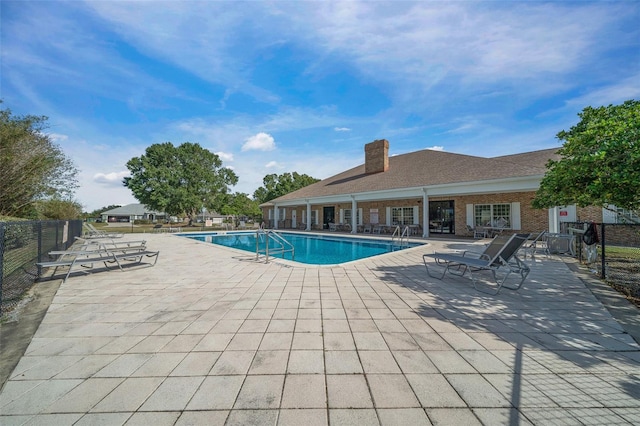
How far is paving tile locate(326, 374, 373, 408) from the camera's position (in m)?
1.83

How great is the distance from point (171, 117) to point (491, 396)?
21870 mm

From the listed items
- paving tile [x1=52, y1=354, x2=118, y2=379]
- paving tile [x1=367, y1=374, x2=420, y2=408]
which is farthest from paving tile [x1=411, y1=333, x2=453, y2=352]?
paving tile [x1=52, y1=354, x2=118, y2=379]

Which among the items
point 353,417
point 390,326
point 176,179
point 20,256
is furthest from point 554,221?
point 176,179

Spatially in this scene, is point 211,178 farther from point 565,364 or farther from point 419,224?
point 565,364

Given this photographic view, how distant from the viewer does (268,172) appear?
43.5 meters

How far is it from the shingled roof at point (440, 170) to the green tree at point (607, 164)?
8.37m

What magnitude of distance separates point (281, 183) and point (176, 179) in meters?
14.8

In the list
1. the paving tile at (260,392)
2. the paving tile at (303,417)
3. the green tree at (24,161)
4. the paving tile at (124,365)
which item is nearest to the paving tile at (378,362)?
the paving tile at (303,417)

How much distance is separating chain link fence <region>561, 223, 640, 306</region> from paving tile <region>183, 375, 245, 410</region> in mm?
5819

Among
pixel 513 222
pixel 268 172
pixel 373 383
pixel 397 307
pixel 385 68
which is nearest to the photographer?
pixel 373 383

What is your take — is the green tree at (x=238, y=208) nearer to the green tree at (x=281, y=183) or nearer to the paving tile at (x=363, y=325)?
the green tree at (x=281, y=183)

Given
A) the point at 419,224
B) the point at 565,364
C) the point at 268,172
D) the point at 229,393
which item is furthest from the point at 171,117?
the point at 268,172

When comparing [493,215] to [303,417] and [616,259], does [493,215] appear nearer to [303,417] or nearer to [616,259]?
[616,259]

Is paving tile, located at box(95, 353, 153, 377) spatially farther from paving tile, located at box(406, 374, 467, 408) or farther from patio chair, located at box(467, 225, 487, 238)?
patio chair, located at box(467, 225, 487, 238)
